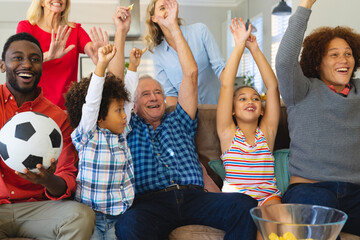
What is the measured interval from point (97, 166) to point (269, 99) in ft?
3.34

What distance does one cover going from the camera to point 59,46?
7.84ft

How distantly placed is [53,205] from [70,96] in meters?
0.52

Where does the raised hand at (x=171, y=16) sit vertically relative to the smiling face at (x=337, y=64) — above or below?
above

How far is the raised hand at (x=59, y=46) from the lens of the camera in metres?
2.35

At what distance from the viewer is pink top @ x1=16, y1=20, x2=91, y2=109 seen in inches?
97.6

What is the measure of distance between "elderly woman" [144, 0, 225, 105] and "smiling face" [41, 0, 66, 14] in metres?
0.54

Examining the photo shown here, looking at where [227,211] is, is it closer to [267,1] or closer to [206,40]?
[206,40]

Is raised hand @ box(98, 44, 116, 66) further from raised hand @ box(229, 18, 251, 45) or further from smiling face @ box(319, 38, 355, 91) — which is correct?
smiling face @ box(319, 38, 355, 91)

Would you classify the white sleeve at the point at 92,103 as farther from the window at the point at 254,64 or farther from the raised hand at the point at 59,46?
the window at the point at 254,64

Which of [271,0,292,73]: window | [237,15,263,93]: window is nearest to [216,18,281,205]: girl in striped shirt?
[271,0,292,73]: window

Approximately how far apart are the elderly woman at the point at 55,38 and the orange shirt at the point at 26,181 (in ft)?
1.76

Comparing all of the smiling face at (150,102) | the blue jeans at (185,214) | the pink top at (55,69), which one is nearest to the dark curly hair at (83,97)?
the smiling face at (150,102)

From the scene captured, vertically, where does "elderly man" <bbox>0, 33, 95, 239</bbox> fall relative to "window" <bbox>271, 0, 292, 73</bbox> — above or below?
below

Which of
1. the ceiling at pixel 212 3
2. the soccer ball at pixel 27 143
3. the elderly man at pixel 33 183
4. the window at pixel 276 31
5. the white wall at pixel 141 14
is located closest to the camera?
Result: the soccer ball at pixel 27 143
